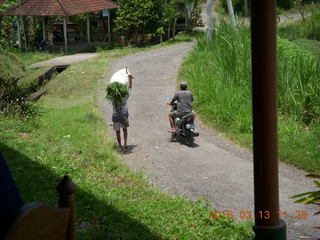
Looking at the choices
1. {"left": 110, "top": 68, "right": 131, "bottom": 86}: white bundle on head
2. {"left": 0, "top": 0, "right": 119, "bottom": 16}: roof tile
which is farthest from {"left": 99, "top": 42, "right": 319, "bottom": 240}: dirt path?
{"left": 0, "top": 0, "right": 119, "bottom": 16}: roof tile

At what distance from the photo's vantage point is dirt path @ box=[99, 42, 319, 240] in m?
8.00

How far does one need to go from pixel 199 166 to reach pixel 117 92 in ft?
6.48

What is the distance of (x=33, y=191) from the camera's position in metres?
7.24

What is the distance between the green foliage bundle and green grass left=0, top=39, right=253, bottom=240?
863 mm

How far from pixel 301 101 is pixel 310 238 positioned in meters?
5.57

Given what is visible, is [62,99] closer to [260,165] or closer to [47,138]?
[47,138]

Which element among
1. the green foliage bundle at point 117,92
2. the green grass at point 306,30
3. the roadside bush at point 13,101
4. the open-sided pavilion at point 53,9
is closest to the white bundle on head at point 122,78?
the green foliage bundle at point 117,92

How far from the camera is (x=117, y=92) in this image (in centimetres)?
1034

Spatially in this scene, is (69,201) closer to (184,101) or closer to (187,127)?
(187,127)

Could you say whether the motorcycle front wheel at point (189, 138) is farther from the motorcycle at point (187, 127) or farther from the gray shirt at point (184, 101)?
the gray shirt at point (184, 101)

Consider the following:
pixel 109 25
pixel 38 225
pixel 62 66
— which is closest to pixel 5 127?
pixel 38 225

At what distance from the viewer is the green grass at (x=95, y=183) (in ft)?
21.1

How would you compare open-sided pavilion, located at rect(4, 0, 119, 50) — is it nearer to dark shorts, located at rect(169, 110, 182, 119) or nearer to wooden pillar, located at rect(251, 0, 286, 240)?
dark shorts, located at rect(169, 110, 182, 119)

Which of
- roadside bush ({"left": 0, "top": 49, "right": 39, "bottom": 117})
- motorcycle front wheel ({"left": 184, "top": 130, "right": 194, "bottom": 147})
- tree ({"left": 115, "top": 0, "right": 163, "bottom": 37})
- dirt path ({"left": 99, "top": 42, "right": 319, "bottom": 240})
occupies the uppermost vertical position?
tree ({"left": 115, "top": 0, "right": 163, "bottom": 37})
